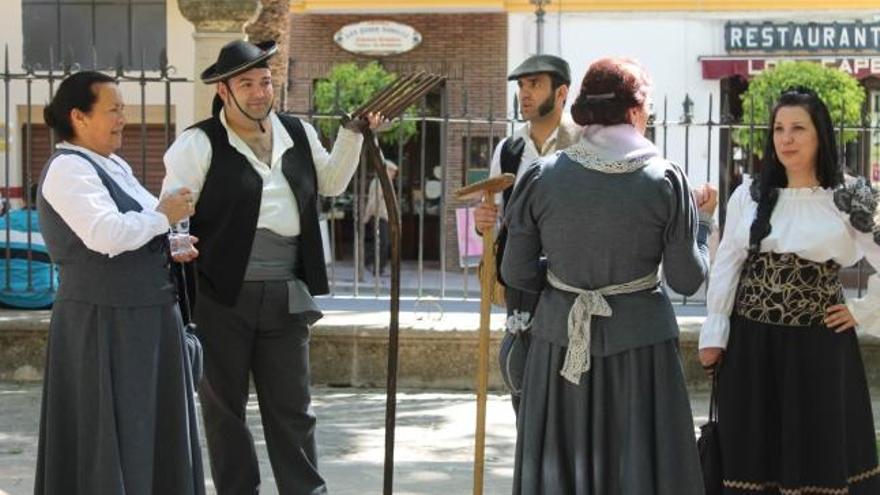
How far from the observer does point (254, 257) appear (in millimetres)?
5422

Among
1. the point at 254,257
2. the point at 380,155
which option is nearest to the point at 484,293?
the point at 380,155

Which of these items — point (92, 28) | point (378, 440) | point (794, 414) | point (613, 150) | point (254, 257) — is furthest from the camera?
point (92, 28)

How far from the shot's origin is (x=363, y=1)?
22.5 m

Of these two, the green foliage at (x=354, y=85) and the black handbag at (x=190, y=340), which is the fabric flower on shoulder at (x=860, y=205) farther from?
the green foliage at (x=354, y=85)

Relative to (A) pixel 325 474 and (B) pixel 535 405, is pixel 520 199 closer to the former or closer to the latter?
(B) pixel 535 405

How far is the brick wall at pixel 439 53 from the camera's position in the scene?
22.2 metres

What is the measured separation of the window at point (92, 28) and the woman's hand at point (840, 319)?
58.2ft

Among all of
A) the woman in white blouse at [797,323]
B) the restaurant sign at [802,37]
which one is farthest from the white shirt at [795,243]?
the restaurant sign at [802,37]

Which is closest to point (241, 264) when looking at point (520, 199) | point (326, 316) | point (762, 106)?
point (520, 199)

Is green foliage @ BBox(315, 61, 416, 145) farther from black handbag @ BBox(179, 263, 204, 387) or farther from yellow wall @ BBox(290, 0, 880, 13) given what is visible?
black handbag @ BBox(179, 263, 204, 387)

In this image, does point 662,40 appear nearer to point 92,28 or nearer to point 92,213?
point 92,28

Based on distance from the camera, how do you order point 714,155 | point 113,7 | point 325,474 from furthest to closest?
point 113,7 < point 714,155 < point 325,474

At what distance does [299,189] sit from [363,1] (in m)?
17.5

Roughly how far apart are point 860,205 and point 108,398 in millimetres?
2720
